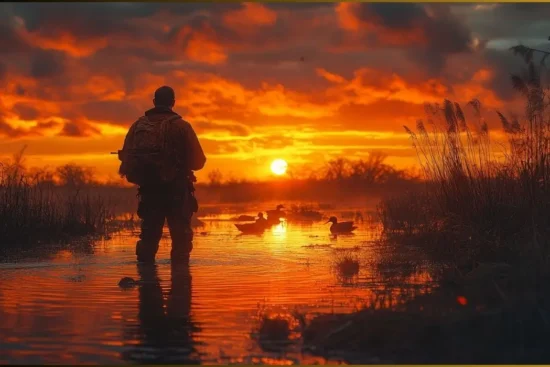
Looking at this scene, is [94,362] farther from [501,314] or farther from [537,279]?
[537,279]

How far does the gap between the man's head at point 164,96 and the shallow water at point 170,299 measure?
2.29 m

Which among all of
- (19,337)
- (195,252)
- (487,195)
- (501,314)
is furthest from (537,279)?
(195,252)

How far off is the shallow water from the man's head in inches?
90.3

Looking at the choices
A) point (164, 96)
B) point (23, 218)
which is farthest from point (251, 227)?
point (164, 96)

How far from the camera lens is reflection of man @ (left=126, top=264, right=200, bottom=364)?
665 cm

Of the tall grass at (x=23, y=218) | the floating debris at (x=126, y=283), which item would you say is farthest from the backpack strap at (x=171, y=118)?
the tall grass at (x=23, y=218)

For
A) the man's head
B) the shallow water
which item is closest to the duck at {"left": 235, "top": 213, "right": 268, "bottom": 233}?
the shallow water

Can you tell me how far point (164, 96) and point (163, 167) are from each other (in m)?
1.11

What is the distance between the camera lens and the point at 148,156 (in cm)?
1230

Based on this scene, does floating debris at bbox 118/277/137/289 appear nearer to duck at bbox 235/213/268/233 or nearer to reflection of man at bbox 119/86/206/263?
reflection of man at bbox 119/86/206/263

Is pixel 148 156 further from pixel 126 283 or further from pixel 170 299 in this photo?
pixel 170 299

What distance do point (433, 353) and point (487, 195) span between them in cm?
634

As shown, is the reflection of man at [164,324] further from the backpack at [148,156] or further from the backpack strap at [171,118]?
the backpack strap at [171,118]

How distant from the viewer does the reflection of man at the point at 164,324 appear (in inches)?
262
